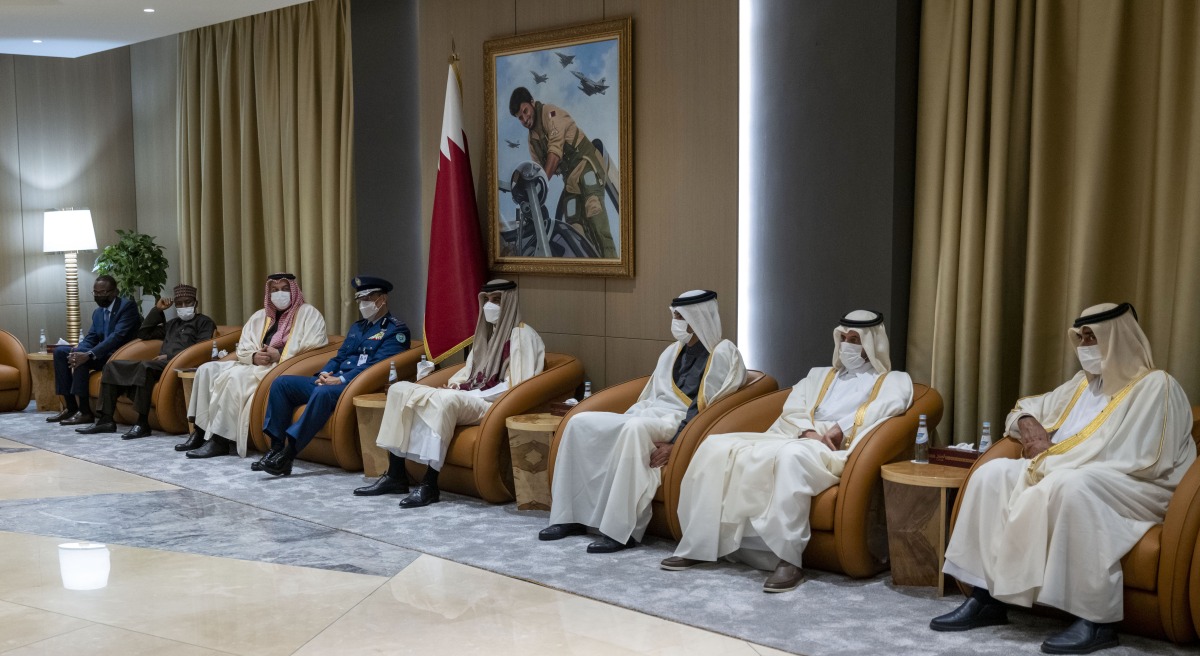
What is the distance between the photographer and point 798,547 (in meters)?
4.87

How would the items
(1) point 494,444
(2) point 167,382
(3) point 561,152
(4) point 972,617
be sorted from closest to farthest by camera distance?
(4) point 972,617 < (1) point 494,444 < (3) point 561,152 < (2) point 167,382

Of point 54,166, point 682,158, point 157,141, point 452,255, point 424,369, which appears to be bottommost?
point 424,369

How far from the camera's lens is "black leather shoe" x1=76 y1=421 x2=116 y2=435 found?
8.91 meters

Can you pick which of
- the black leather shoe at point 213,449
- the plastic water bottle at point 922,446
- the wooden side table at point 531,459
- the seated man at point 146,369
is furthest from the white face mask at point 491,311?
the seated man at point 146,369

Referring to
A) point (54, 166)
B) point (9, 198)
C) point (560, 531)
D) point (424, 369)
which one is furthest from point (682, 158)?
point (9, 198)

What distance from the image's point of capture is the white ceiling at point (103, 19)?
27.3 feet

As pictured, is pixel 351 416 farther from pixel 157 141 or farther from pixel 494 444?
pixel 157 141

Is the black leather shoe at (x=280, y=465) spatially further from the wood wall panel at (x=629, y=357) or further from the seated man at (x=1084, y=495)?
the seated man at (x=1084, y=495)

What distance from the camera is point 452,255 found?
24.7 ft

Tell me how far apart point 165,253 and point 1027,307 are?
8.42 meters

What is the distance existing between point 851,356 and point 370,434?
3172 mm

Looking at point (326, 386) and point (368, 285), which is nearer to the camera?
point (326, 386)

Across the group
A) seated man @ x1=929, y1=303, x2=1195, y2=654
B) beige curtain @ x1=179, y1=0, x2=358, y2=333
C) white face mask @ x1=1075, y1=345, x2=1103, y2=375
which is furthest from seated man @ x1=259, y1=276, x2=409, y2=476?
white face mask @ x1=1075, y1=345, x2=1103, y2=375

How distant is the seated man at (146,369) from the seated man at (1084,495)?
21.3ft
